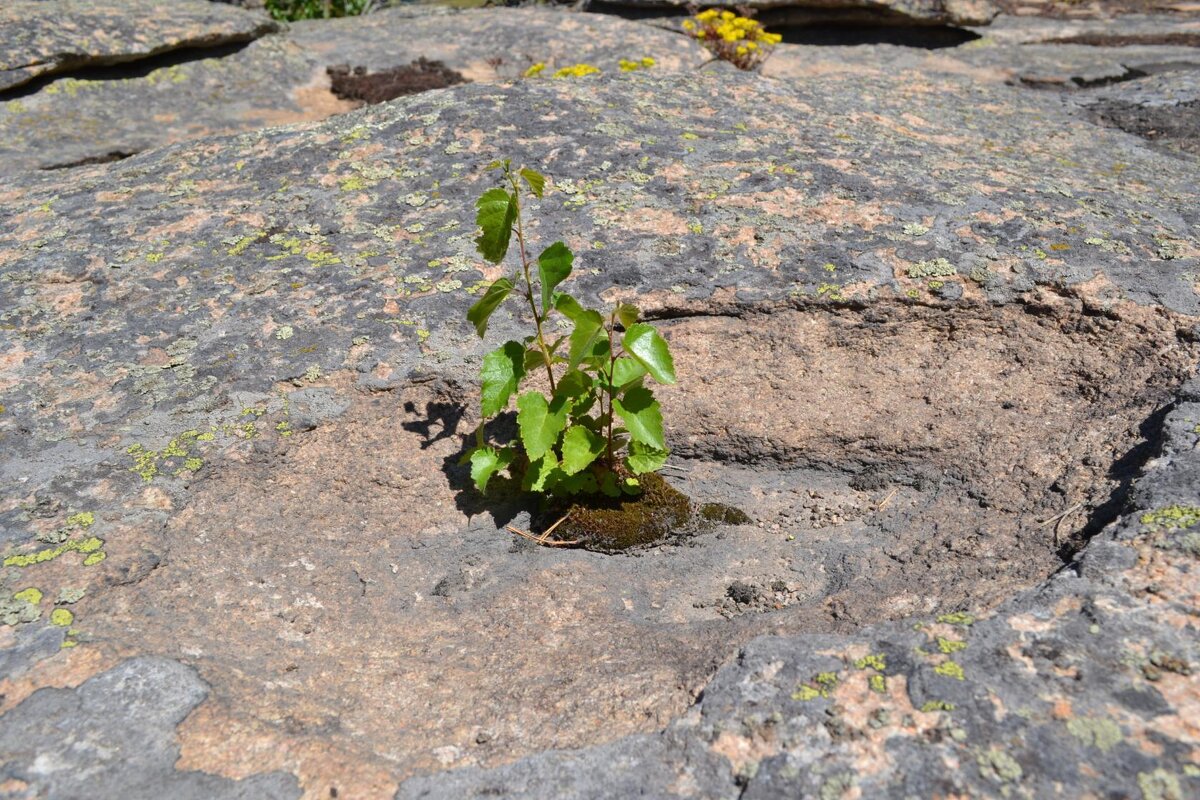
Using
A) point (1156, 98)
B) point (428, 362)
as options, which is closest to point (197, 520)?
point (428, 362)

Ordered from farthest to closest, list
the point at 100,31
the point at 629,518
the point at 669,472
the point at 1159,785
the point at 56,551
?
the point at 100,31, the point at 669,472, the point at 629,518, the point at 56,551, the point at 1159,785

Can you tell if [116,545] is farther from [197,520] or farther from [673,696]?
[673,696]

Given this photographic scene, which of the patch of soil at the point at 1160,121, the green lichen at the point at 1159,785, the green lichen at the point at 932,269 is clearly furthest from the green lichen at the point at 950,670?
the patch of soil at the point at 1160,121

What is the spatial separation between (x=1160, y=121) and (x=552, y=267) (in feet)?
12.8

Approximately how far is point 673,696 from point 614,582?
649 mm

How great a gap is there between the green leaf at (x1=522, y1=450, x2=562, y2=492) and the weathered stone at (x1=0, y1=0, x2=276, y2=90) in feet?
17.4

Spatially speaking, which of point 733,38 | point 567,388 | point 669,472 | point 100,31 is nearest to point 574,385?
point 567,388

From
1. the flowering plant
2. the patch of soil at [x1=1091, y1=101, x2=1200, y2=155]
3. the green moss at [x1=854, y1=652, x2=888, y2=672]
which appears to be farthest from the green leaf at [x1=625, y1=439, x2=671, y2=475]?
the flowering plant

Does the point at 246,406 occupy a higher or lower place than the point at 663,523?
higher

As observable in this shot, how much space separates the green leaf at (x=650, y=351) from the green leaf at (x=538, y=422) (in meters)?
0.31

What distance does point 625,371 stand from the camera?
264 centimetres

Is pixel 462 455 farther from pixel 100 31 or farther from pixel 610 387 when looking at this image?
pixel 100 31

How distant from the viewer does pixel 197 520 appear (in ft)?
8.70

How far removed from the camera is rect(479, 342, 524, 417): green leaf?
2682 millimetres
